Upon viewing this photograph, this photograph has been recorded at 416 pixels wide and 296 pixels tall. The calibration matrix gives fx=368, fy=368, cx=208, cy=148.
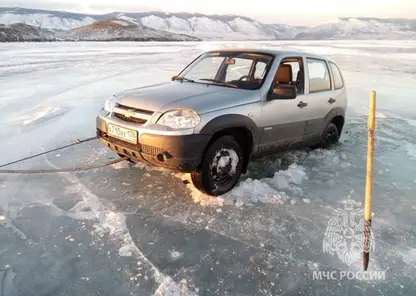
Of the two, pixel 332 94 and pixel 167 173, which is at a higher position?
pixel 332 94

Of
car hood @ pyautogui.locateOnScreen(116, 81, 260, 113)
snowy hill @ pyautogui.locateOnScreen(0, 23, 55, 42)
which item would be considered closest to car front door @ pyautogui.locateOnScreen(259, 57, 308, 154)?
car hood @ pyautogui.locateOnScreen(116, 81, 260, 113)

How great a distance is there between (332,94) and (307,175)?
153cm

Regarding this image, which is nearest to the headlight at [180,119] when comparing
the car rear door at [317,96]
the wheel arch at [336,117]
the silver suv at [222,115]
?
the silver suv at [222,115]

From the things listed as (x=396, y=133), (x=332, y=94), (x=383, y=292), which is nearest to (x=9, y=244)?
(x=383, y=292)

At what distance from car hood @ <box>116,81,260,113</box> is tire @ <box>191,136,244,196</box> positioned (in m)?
0.42

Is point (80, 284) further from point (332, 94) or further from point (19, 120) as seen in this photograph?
point (19, 120)

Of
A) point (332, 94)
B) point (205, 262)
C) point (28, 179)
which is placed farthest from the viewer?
point (332, 94)

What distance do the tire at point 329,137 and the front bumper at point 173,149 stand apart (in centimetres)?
275

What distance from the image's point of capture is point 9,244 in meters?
3.28

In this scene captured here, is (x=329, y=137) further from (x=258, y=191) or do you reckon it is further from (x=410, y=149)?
(x=258, y=191)

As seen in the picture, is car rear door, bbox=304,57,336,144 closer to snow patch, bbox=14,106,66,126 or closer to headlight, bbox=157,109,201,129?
headlight, bbox=157,109,201,129

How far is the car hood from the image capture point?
392cm

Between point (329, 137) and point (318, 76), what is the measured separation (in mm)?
1108

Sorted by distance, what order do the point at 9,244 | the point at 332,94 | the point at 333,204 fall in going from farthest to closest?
the point at 332,94, the point at 333,204, the point at 9,244
